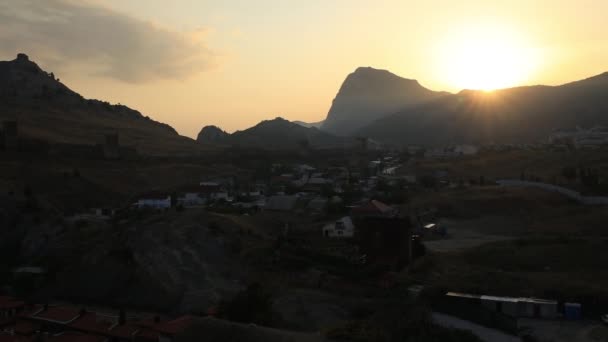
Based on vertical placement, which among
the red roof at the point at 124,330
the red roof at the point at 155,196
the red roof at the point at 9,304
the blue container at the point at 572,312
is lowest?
the red roof at the point at 124,330

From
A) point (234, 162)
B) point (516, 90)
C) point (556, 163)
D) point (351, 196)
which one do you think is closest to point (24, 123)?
point (234, 162)

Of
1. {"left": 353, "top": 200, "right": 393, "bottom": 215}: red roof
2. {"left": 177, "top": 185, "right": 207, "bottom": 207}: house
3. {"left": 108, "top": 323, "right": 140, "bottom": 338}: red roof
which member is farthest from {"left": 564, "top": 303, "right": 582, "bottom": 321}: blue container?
{"left": 177, "top": 185, "right": 207, "bottom": 207}: house

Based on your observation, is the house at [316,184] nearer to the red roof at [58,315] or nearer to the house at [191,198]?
the house at [191,198]

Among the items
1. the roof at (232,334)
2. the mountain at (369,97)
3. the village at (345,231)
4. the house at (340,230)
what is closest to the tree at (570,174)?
the village at (345,231)

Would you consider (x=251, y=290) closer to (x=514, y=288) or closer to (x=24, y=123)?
(x=514, y=288)

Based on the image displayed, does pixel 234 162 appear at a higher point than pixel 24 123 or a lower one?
lower
